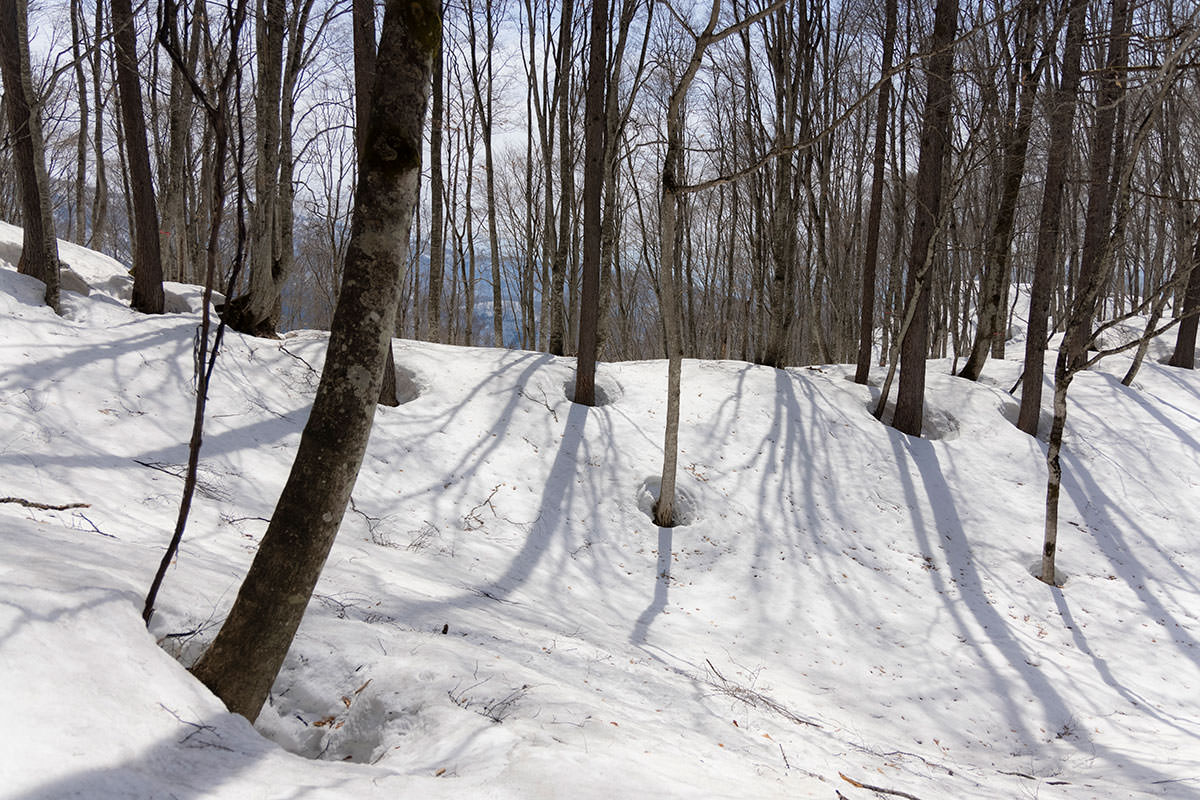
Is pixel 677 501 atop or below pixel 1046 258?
below

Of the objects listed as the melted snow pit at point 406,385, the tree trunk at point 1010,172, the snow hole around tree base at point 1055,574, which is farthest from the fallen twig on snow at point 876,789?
the tree trunk at point 1010,172

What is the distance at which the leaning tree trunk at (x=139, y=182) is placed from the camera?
8406 millimetres

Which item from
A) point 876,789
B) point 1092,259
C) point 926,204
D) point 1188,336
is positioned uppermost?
point 926,204

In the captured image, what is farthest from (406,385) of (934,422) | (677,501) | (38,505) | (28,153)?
(934,422)

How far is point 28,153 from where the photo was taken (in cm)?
793

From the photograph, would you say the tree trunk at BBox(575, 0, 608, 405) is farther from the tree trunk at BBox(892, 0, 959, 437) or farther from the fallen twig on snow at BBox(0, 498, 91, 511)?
the fallen twig on snow at BBox(0, 498, 91, 511)

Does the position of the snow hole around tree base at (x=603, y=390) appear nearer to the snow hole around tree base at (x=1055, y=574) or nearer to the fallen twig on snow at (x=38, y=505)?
the snow hole around tree base at (x=1055, y=574)

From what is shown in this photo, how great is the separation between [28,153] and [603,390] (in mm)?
8323

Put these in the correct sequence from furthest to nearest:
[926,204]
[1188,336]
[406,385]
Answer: [1188,336] → [926,204] → [406,385]

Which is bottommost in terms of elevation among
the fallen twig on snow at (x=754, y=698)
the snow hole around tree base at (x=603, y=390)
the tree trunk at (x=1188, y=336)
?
the fallen twig on snow at (x=754, y=698)

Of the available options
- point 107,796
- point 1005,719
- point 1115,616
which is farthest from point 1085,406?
point 107,796

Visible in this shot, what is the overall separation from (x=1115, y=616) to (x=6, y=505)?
1036 cm

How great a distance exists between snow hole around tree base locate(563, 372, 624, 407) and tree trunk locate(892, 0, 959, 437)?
472 centimetres

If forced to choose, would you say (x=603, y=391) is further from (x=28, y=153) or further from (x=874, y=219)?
(x=28, y=153)
